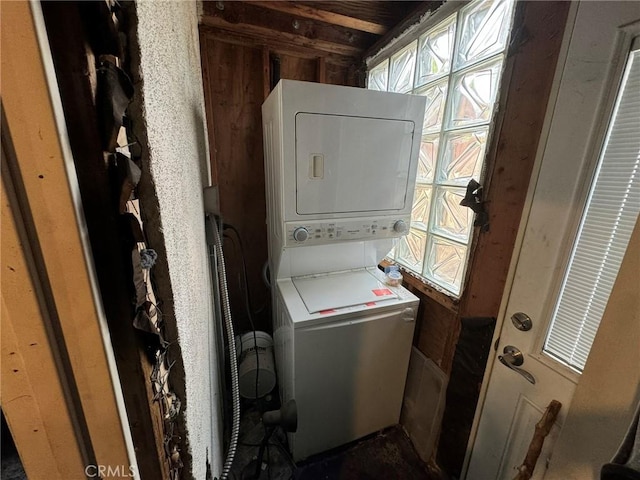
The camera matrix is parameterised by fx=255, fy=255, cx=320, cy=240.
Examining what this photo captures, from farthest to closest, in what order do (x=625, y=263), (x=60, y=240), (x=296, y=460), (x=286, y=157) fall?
(x=296, y=460)
(x=286, y=157)
(x=625, y=263)
(x=60, y=240)

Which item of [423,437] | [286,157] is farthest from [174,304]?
[423,437]

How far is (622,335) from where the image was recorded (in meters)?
0.56

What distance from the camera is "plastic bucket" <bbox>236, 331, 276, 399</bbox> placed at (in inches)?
65.9

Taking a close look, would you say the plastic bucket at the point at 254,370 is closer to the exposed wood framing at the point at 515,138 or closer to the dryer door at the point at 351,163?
the dryer door at the point at 351,163

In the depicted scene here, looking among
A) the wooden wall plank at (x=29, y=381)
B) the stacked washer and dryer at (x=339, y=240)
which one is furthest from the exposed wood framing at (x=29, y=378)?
the stacked washer and dryer at (x=339, y=240)

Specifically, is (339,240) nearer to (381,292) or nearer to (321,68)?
(381,292)

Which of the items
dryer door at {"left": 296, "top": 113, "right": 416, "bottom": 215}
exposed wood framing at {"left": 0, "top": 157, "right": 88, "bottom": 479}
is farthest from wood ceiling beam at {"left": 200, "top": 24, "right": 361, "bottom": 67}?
exposed wood framing at {"left": 0, "top": 157, "right": 88, "bottom": 479}

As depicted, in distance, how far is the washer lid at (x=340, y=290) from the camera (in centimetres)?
133

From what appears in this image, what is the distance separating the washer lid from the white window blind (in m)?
0.71

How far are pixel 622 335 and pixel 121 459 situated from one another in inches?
38.1

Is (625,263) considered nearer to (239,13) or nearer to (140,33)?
(140,33)

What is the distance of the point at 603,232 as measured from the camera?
0.71 meters

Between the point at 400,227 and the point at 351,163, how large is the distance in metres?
0.47

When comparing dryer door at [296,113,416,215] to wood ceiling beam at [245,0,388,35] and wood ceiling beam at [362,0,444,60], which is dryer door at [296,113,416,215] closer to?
wood ceiling beam at [362,0,444,60]
